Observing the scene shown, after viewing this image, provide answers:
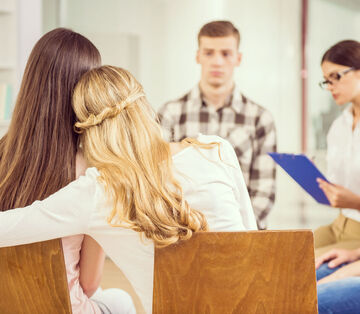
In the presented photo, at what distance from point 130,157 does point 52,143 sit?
27 cm

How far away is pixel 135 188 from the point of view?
4.17 feet

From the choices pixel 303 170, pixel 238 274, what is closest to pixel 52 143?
pixel 238 274

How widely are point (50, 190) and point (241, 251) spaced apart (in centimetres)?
55

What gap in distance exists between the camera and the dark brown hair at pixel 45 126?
4.71 feet

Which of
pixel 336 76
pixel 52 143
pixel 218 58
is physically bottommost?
pixel 52 143

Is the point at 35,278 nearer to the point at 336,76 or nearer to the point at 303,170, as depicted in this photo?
the point at 303,170

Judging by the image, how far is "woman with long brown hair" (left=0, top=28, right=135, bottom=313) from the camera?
4.71ft

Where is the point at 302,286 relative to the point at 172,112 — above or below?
below

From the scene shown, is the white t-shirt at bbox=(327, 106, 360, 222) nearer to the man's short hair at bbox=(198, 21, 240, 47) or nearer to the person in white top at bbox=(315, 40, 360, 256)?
the person in white top at bbox=(315, 40, 360, 256)

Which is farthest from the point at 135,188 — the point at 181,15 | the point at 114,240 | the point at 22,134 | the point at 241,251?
the point at 181,15

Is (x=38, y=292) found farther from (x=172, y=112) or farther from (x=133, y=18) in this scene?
(x=133, y=18)

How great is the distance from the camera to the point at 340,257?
210cm

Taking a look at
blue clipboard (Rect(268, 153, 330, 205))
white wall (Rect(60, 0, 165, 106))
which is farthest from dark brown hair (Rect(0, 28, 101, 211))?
white wall (Rect(60, 0, 165, 106))

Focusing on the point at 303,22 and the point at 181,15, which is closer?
the point at 181,15
